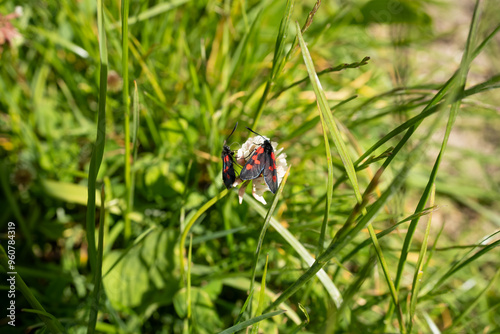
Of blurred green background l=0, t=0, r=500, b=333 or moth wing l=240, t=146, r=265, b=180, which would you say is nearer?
moth wing l=240, t=146, r=265, b=180

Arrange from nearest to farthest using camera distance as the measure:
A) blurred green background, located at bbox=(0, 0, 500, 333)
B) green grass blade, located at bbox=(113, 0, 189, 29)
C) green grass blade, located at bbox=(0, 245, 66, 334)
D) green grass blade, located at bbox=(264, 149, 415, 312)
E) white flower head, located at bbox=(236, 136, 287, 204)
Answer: green grass blade, located at bbox=(264, 149, 415, 312) → green grass blade, located at bbox=(0, 245, 66, 334) → white flower head, located at bbox=(236, 136, 287, 204) → blurred green background, located at bbox=(0, 0, 500, 333) → green grass blade, located at bbox=(113, 0, 189, 29)

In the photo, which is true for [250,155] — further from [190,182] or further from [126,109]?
[190,182]

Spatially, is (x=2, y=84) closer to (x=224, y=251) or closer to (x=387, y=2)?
(x=224, y=251)

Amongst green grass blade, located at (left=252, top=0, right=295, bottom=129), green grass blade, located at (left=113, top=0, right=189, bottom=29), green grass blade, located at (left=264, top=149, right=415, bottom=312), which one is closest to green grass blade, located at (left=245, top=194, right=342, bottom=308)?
green grass blade, located at (left=264, top=149, right=415, bottom=312)

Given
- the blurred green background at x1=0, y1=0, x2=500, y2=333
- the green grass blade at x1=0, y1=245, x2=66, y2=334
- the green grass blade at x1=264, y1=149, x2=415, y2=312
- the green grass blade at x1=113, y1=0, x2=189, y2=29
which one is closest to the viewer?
the green grass blade at x1=264, y1=149, x2=415, y2=312

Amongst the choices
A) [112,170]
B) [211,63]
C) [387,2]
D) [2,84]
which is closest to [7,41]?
[2,84]

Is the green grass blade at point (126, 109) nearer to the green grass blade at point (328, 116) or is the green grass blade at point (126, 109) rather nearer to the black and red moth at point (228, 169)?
the black and red moth at point (228, 169)

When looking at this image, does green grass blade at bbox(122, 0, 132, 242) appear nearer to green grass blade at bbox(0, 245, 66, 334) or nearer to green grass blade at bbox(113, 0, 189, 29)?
green grass blade at bbox(0, 245, 66, 334)
